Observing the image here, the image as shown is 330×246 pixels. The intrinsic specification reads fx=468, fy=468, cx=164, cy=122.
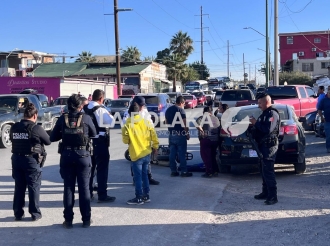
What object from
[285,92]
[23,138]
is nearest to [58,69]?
[285,92]

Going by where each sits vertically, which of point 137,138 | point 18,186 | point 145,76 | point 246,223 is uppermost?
point 145,76

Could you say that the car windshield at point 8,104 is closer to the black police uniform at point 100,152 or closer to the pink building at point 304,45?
the black police uniform at point 100,152

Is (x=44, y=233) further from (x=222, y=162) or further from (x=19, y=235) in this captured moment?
(x=222, y=162)

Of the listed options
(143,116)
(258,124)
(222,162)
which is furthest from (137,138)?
(222,162)

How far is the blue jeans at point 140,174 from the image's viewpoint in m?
7.74

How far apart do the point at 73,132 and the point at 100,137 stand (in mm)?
1357

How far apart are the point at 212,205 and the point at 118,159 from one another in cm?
598

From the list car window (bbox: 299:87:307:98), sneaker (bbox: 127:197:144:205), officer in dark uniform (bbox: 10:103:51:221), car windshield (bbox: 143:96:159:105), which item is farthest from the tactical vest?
car windshield (bbox: 143:96:159:105)

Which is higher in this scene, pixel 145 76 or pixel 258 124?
pixel 145 76

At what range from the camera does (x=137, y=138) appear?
7754mm

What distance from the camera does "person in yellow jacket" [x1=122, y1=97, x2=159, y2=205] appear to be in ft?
25.3

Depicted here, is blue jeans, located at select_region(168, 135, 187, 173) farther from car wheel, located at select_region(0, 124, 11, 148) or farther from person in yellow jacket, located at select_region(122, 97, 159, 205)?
car wheel, located at select_region(0, 124, 11, 148)

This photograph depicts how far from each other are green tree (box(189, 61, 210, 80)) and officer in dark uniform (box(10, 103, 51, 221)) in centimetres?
9514

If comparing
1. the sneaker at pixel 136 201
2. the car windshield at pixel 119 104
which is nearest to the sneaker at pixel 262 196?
the sneaker at pixel 136 201
